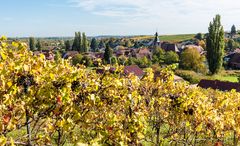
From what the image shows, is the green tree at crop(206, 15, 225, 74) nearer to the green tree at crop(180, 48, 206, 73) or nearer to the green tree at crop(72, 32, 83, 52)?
the green tree at crop(180, 48, 206, 73)

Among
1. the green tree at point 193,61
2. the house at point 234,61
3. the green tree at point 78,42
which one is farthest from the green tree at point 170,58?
the green tree at point 78,42

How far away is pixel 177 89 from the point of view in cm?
888

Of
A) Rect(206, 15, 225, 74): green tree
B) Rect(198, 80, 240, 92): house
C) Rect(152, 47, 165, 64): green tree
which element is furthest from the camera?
Rect(152, 47, 165, 64): green tree

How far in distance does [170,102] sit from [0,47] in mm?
5068

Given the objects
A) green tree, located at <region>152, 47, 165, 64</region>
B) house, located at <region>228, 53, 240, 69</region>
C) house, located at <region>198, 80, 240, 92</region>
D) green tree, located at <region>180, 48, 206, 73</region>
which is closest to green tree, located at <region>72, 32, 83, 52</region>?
green tree, located at <region>152, 47, 165, 64</region>

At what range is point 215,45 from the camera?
59.9 meters

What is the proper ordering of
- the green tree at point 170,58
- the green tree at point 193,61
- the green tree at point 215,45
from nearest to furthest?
1. the green tree at point 215,45
2. the green tree at point 193,61
3. the green tree at point 170,58

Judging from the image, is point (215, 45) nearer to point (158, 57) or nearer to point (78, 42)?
point (158, 57)

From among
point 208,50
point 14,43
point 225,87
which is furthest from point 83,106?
point 208,50

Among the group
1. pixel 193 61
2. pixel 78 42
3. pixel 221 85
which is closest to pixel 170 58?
pixel 193 61

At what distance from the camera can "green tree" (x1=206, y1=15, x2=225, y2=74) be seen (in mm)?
59775

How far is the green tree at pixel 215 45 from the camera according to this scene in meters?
59.8

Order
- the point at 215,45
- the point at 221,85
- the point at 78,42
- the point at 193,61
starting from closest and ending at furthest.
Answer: the point at 221,85 < the point at 215,45 < the point at 193,61 < the point at 78,42

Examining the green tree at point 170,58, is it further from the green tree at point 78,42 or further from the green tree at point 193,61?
the green tree at point 78,42
